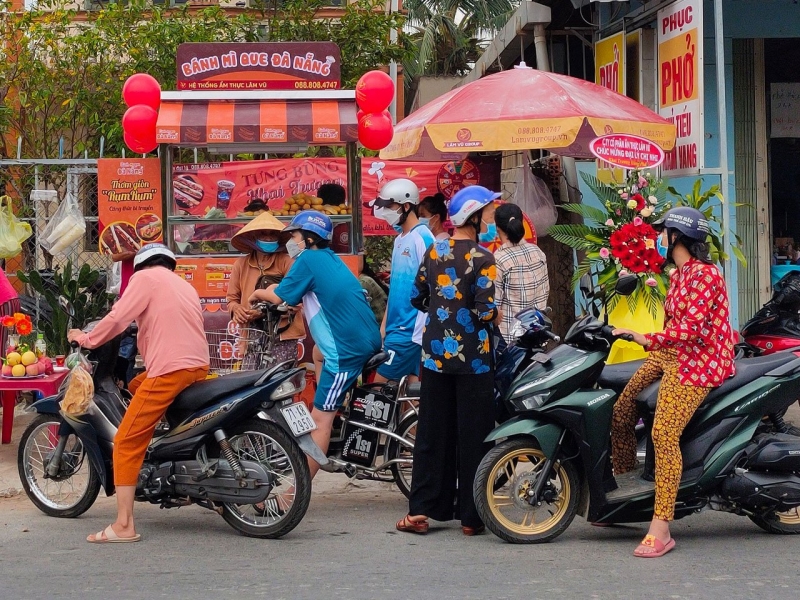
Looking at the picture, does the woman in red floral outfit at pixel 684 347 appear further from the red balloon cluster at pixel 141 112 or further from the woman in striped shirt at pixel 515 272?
the red balloon cluster at pixel 141 112

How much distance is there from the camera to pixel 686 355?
17.1ft

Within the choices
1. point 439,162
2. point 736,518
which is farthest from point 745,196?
point 736,518

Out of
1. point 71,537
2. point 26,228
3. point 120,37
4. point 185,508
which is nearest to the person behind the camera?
point 71,537

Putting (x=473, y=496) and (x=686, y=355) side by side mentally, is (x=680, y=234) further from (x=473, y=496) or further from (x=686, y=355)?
(x=473, y=496)

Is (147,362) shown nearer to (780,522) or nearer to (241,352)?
(241,352)

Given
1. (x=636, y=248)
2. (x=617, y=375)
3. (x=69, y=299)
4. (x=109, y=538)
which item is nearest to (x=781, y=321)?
(x=636, y=248)

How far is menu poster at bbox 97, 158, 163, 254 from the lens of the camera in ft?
28.0

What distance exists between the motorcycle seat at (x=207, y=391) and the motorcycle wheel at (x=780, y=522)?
2.85 m

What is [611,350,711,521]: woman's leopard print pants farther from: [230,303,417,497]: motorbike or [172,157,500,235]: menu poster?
[172,157,500,235]: menu poster

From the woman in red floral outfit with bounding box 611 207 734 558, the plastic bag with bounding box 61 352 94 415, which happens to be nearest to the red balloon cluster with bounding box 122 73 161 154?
the plastic bag with bounding box 61 352 94 415

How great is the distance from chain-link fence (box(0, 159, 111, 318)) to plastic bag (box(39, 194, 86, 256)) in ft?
0.65

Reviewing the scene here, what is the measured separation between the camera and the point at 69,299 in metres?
9.22

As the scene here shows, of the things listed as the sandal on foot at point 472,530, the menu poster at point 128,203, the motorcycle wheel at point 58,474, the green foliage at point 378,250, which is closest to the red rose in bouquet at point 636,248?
the sandal on foot at point 472,530

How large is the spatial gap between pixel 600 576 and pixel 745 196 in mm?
6554
